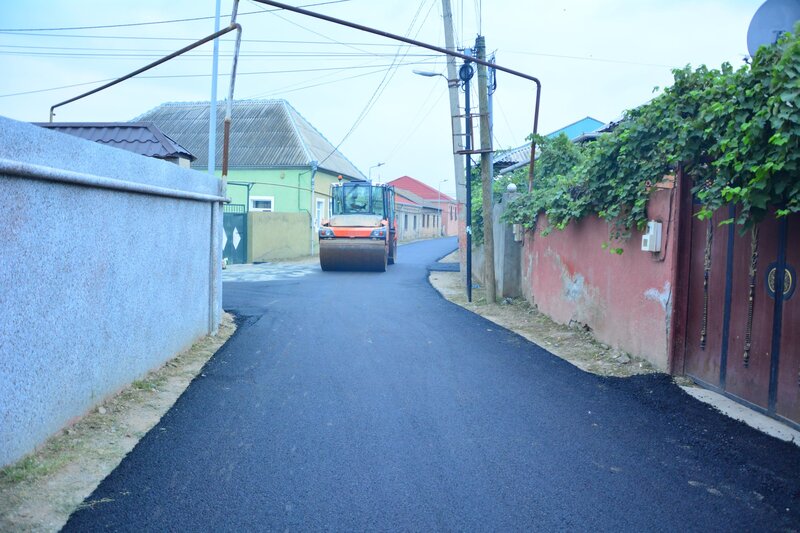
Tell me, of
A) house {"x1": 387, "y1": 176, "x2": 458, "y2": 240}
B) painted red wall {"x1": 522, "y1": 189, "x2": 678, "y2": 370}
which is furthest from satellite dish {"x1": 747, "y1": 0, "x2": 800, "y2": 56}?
house {"x1": 387, "y1": 176, "x2": 458, "y2": 240}

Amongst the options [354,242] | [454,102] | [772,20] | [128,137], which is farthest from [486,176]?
[354,242]

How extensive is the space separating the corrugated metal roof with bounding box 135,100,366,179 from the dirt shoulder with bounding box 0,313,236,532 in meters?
27.1

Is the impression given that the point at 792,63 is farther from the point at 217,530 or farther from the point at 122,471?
the point at 122,471

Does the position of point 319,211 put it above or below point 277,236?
above

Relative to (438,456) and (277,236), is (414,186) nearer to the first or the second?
(277,236)

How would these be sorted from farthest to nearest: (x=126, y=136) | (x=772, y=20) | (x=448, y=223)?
1. (x=448, y=223)
2. (x=126, y=136)
3. (x=772, y=20)

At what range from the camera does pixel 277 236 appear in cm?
2725

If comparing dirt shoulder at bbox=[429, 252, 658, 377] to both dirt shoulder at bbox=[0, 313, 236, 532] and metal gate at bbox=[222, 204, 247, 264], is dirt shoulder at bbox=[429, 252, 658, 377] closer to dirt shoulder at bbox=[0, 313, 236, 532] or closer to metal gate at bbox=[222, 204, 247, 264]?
dirt shoulder at bbox=[0, 313, 236, 532]

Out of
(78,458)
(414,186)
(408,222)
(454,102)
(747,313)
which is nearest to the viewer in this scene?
(78,458)

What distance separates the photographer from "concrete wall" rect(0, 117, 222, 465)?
426 centimetres

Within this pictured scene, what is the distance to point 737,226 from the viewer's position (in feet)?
20.1

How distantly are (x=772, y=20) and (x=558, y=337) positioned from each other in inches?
208

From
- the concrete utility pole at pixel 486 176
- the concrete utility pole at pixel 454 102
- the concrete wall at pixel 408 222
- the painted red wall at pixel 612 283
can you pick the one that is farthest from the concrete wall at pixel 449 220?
the painted red wall at pixel 612 283

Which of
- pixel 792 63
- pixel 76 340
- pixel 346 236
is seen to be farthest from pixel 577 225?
pixel 346 236
